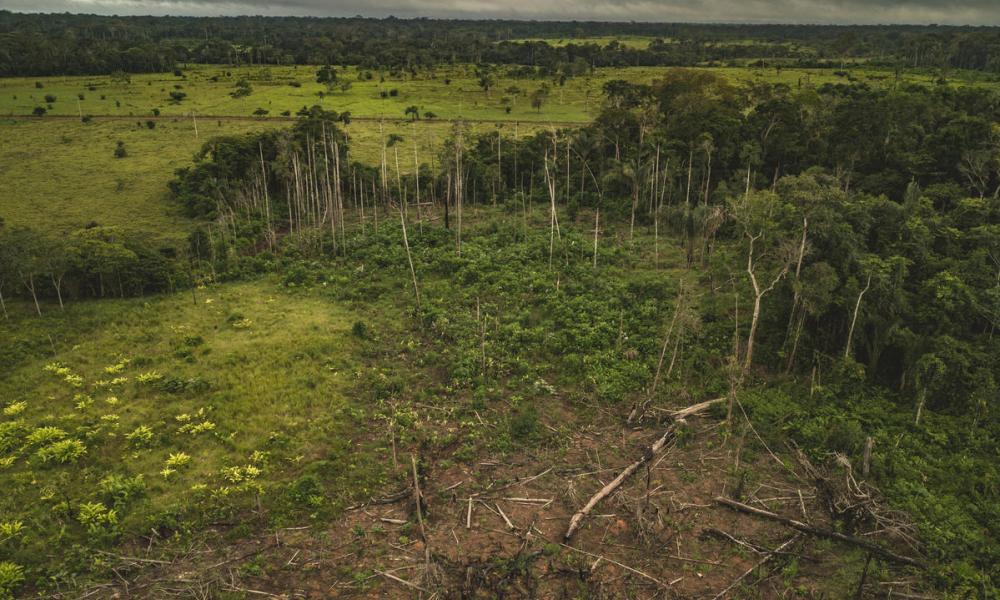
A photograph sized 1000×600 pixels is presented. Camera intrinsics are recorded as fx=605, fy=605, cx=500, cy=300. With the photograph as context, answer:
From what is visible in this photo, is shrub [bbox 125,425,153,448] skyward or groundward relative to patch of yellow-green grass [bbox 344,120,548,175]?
groundward

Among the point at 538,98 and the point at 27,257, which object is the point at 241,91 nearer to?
the point at 538,98

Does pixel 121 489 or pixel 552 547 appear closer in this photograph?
pixel 552 547

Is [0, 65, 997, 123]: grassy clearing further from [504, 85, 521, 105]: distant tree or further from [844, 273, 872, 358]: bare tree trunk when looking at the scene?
[844, 273, 872, 358]: bare tree trunk

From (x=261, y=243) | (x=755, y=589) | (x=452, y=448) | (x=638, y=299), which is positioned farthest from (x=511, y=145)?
A: (x=755, y=589)

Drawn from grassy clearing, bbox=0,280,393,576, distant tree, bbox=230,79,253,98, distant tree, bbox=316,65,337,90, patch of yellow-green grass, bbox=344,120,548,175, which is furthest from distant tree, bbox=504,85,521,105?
grassy clearing, bbox=0,280,393,576

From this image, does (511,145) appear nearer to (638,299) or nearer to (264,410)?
(638,299)

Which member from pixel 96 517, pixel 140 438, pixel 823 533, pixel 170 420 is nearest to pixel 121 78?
pixel 170 420
